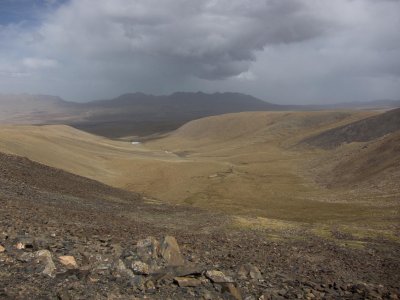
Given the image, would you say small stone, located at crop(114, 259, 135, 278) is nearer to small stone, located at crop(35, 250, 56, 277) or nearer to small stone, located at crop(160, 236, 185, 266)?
small stone, located at crop(160, 236, 185, 266)

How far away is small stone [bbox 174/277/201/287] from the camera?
12445mm

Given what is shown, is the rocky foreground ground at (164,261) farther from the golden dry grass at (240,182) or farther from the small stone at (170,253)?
the golden dry grass at (240,182)

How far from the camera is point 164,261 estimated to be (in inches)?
544

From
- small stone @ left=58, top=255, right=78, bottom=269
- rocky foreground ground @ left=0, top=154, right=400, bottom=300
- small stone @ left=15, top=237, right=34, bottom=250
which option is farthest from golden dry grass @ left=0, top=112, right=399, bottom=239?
small stone @ left=15, top=237, right=34, bottom=250

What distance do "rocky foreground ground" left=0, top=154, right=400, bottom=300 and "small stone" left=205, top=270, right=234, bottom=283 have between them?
0.11ft

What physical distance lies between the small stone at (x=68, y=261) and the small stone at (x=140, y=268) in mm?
1624

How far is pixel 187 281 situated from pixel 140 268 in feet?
4.71

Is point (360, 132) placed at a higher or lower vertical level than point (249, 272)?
lower

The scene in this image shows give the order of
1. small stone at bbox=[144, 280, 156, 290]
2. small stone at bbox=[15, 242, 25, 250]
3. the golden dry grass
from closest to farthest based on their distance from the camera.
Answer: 1. small stone at bbox=[144, 280, 156, 290]
2. small stone at bbox=[15, 242, 25, 250]
3. the golden dry grass

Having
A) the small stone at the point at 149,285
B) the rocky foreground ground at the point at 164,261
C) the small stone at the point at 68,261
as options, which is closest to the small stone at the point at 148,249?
the rocky foreground ground at the point at 164,261

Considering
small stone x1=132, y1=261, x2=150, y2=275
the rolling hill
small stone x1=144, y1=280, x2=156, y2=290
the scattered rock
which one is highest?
small stone x1=132, y1=261, x2=150, y2=275

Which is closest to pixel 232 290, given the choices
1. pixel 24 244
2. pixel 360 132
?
pixel 24 244

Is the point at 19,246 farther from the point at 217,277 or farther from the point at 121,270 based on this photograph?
the point at 217,277

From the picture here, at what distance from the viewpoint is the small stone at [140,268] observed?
12.9 metres
